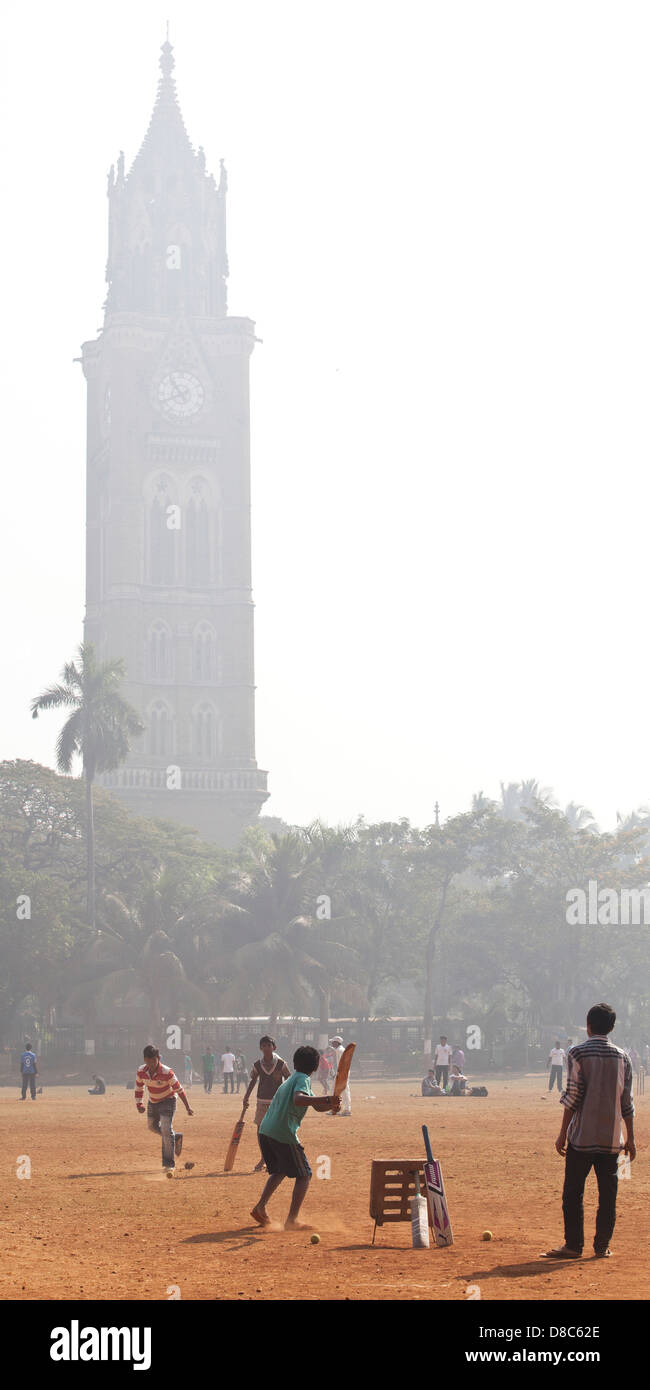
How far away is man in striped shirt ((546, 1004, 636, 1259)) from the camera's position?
14312mm

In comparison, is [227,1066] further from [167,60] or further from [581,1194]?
[167,60]

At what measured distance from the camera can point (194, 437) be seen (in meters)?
133

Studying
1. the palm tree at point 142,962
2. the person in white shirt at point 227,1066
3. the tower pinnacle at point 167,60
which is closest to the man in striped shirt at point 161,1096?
the person in white shirt at point 227,1066


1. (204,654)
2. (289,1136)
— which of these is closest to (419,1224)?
(289,1136)

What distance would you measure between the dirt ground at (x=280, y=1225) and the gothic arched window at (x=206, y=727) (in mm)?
95576

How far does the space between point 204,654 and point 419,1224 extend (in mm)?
117056

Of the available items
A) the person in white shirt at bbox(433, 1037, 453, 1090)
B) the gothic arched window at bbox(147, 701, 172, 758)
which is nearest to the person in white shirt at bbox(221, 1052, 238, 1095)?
the person in white shirt at bbox(433, 1037, 453, 1090)

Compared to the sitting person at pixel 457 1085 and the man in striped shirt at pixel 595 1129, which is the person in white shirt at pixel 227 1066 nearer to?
the sitting person at pixel 457 1085

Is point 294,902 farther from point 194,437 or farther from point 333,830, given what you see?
point 194,437

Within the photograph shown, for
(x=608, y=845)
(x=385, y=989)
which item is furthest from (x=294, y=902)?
(x=385, y=989)

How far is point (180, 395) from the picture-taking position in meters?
133

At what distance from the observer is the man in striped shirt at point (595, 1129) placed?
1431 cm
